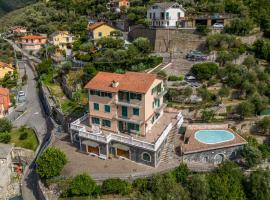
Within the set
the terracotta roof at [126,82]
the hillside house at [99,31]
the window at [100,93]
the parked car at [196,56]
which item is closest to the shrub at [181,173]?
the terracotta roof at [126,82]

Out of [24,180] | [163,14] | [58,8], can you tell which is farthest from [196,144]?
[58,8]

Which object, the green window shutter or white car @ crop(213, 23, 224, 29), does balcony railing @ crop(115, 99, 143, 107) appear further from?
white car @ crop(213, 23, 224, 29)

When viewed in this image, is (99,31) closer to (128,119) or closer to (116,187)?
(128,119)

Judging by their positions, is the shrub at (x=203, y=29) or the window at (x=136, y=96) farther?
the shrub at (x=203, y=29)

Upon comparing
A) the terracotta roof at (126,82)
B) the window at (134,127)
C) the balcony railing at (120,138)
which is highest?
the terracotta roof at (126,82)

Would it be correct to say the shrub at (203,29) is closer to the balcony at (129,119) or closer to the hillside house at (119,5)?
the balcony at (129,119)

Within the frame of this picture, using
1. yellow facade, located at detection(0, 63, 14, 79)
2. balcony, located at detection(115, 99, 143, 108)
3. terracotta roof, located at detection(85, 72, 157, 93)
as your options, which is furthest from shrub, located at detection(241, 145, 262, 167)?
yellow facade, located at detection(0, 63, 14, 79)

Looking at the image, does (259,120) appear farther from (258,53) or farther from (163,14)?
(163,14)
